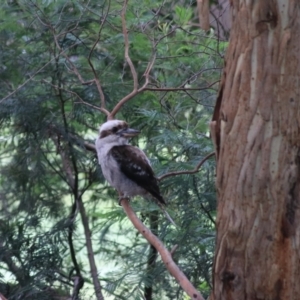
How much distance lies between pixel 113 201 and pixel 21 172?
2.02ft

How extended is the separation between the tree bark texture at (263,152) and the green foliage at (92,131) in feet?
3.10

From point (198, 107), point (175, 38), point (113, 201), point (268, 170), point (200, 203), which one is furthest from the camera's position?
point (113, 201)

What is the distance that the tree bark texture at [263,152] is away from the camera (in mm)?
2492

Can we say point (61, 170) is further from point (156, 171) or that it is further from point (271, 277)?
point (271, 277)

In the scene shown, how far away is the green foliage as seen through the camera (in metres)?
3.76

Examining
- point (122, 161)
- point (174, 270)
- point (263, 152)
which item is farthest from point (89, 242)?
point (263, 152)

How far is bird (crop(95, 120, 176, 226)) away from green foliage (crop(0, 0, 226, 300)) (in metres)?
0.09

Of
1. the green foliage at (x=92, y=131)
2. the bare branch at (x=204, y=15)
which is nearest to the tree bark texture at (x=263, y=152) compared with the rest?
the bare branch at (x=204, y=15)

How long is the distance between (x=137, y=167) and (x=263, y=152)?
139 centimetres

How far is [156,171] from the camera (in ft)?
12.5

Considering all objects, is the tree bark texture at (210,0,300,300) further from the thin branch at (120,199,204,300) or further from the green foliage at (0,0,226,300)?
the green foliage at (0,0,226,300)

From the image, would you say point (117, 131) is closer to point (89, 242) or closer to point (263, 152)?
point (89, 242)

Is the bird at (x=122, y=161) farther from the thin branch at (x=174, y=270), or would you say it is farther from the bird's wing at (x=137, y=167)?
the thin branch at (x=174, y=270)

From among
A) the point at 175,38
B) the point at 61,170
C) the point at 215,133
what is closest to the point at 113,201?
the point at 61,170
